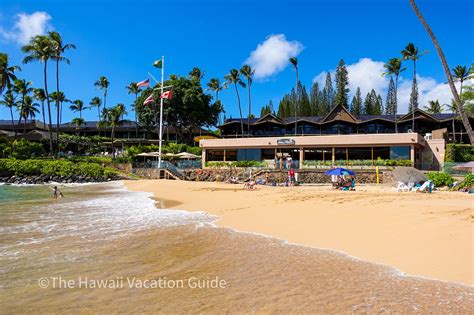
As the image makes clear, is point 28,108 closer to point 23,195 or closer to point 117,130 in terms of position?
point 117,130

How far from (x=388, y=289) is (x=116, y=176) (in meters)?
37.6

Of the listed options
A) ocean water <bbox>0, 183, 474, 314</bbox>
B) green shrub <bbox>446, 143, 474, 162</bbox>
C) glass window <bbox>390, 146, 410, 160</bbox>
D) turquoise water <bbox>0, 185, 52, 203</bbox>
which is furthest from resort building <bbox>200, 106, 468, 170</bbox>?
ocean water <bbox>0, 183, 474, 314</bbox>

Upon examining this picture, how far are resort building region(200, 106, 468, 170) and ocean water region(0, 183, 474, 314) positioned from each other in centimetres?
2327

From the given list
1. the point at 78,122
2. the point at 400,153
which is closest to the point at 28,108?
the point at 78,122

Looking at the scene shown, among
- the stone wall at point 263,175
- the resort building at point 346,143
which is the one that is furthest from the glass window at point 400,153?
the stone wall at point 263,175

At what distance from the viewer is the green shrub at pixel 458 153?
1268 inches

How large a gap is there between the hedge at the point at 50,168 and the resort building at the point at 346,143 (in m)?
12.8

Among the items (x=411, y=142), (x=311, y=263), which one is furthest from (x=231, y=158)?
(x=311, y=263)

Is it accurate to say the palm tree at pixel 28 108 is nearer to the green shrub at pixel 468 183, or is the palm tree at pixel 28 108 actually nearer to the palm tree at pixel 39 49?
the palm tree at pixel 39 49

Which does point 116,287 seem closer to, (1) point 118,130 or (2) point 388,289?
(2) point 388,289

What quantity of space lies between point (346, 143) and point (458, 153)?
12.1 metres

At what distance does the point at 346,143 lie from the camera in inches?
1187

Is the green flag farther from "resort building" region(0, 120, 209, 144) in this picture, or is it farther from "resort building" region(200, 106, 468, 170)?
"resort building" region(0, 120, 209, 144)

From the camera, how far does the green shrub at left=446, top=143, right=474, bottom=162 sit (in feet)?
106
